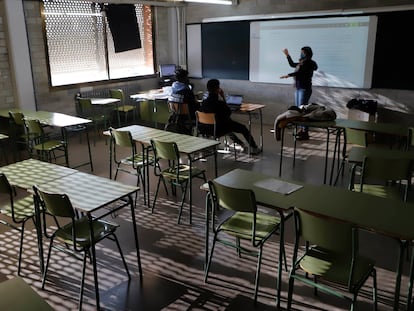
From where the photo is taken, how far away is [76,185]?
310cm

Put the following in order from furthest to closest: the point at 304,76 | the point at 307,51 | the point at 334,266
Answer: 1. the point at 304,76
2. the point at 307,51
3. the point at 334,266

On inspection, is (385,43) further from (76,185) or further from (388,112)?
(76,185)

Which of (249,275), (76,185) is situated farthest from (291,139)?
(76,185)

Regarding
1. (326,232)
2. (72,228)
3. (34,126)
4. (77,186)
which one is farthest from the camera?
(34,126)

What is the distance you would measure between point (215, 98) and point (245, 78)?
3.35m

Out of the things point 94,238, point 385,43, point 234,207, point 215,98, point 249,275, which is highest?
point 385,43

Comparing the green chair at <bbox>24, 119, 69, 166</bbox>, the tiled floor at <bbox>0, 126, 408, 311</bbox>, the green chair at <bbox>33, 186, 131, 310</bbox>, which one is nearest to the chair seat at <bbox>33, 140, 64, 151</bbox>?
the green chair at <bbox>24, 119, 69, 166</bbox>

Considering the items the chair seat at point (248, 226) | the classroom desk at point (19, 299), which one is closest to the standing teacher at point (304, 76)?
the chair seat at point (248, 226)

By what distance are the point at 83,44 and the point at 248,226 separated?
612 cm

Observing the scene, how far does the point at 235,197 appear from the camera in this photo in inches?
106

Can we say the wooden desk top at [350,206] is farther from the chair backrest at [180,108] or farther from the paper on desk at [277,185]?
the chair backrest at [180,108]

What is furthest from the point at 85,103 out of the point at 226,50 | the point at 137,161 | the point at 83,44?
the point at 226,50

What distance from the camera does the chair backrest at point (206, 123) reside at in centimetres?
543

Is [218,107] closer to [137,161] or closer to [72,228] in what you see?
[137,161]
